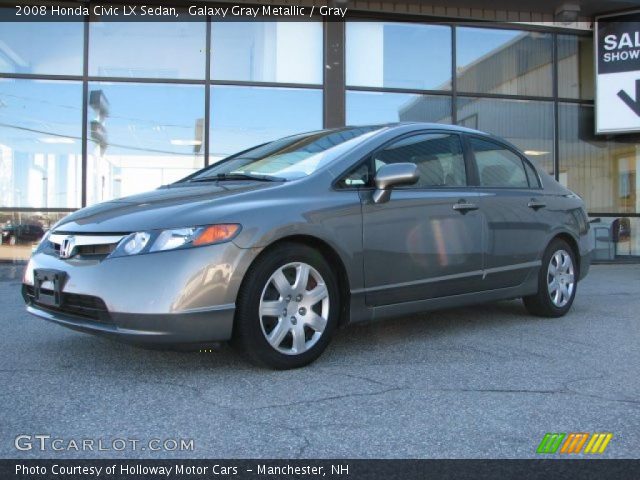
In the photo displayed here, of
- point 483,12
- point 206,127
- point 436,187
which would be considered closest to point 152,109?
point 206,127

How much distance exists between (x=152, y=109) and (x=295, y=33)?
266 centimetres

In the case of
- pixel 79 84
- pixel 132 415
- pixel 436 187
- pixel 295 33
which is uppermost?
pixel 295 33

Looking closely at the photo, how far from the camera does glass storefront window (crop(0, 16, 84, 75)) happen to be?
9695 mm

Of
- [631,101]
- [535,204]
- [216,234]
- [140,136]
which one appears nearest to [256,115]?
[140,136]

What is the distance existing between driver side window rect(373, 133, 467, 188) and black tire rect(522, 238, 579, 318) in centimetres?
112

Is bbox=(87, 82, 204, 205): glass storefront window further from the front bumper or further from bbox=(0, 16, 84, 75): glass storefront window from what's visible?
A: the front bumper

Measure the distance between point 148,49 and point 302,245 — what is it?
7741 millimetres

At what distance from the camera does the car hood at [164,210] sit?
313 centimetres

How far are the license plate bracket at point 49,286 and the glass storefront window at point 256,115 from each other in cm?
659

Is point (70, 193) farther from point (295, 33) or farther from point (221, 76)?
point (295, 33)

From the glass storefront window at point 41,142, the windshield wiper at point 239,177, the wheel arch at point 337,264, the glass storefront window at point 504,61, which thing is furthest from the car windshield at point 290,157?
the glass storefront window at point 504,61

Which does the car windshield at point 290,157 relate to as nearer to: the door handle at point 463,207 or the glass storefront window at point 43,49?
the door handle at point 463,207

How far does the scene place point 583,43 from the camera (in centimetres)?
1142

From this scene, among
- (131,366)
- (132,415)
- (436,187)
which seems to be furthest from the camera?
(436,187)
